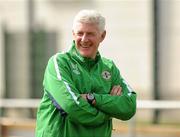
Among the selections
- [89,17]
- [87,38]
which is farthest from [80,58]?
[89,17]

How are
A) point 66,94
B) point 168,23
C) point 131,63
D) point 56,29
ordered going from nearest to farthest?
1. point 66,94
2. point 168,23
3. point 131,63
4. point 56,29

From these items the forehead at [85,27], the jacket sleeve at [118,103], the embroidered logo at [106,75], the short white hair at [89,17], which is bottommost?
the jacket sleeve at [118,103]

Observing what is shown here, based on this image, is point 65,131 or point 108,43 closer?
point 65,131

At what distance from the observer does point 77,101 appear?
4.03 metres

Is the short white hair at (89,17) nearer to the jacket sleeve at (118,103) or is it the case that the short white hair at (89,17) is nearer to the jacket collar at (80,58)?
the jacket collar at (80,58)

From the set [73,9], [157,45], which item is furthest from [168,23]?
[73,9]

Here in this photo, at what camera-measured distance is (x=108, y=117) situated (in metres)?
4.15

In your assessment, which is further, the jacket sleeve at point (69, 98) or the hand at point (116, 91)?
the hand at point (116, 91)

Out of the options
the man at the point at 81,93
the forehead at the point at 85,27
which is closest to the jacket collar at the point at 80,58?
the man at the point at 81,93

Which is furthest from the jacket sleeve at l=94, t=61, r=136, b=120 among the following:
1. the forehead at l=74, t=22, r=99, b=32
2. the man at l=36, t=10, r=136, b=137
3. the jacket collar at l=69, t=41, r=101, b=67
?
the forehead at l=74, t=22, r=99, b=32

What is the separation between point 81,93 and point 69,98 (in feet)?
0.39

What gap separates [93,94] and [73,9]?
11.1 metres

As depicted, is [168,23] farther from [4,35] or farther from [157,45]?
[4,35]

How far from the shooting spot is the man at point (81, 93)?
4035 millimetres
